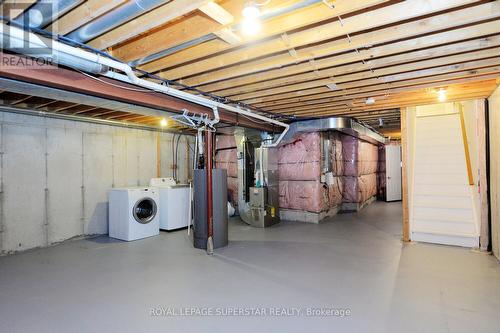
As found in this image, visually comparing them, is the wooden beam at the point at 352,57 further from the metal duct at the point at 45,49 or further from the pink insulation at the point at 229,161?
the pink insulation at the point at 229,161

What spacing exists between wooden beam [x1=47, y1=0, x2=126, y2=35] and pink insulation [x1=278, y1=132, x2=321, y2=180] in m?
4.91

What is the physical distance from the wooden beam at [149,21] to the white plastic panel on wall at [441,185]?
4508mm

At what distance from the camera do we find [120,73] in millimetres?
2801

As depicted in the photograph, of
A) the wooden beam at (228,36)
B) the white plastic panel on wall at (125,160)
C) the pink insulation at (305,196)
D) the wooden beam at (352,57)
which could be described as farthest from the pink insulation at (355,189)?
the wooden beam at (228,36)

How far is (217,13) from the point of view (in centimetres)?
187

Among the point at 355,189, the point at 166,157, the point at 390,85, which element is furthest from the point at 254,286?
the point at 355,189

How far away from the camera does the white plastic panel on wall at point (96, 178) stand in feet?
16.8

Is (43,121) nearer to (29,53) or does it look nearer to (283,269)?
(29,53)

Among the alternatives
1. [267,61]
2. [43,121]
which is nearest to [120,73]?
[267,61]

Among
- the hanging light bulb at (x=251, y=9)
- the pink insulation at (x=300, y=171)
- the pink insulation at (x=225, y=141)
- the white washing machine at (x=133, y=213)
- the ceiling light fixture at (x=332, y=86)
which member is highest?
the ceiling light fixture at (x=332, y=86)

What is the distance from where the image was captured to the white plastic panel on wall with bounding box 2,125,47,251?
4.16 meters

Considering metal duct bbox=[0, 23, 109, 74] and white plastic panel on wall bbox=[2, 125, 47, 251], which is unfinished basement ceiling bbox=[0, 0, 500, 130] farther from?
white plastic panel on wall bbox=[2, 125, 47, 251]

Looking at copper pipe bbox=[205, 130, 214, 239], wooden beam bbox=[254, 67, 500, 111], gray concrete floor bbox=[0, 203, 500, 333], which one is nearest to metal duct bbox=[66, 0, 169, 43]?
copper pipe bbox=[205, 130, 214, 239]

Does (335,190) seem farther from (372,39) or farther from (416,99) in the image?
(372,39)
